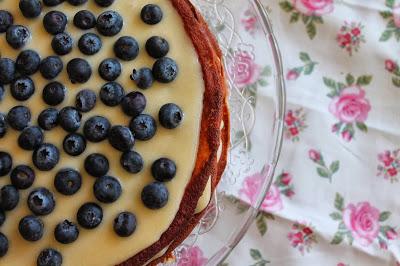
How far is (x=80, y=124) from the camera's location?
1.33 metres

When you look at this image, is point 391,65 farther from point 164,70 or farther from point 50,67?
point 50,67

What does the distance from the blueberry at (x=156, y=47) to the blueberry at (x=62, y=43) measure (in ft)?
0.52

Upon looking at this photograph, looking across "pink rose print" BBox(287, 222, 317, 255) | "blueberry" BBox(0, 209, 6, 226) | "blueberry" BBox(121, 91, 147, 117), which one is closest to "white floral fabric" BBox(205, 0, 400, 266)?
"pink rose print" BBox(287, 222, 317, 255)

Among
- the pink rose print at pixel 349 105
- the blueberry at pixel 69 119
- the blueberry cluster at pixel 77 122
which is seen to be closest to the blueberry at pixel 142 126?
the blueberry cluster at pixel 77 122

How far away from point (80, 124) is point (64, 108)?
4 centimetres

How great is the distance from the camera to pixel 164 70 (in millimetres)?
1352

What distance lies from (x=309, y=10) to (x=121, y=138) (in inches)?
30.1

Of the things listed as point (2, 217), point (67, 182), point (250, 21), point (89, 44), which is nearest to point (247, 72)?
point (250, 21)

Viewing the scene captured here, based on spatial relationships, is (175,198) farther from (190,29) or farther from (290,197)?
(290,197)

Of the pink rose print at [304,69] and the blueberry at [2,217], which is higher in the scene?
the blueberry at [2,217]

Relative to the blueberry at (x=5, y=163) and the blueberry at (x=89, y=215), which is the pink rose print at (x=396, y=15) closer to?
the blueberry at (x=89, y=215)

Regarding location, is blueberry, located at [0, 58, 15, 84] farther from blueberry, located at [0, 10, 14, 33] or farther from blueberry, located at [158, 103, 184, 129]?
blueberry, located at [158, 103, 184, 129]

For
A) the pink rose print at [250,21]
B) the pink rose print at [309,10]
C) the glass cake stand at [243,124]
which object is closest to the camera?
the glass cake stand at [243,124]

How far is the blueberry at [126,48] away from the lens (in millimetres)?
1353
